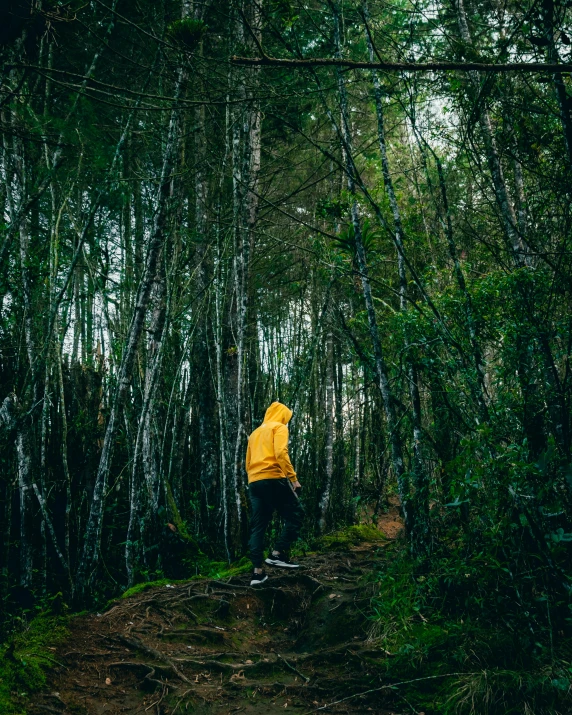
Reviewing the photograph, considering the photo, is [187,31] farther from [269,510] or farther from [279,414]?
[269,510]

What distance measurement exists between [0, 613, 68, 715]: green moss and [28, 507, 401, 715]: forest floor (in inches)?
2.6

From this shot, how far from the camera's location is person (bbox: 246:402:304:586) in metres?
4.92

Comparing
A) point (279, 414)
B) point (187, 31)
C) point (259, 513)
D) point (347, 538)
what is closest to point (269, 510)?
point (259, 513)

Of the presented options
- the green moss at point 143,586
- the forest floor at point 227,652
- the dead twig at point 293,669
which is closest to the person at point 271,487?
the forest floor at point 227,652

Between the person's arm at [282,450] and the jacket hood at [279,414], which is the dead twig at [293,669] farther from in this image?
the jacket hood at [279,414]

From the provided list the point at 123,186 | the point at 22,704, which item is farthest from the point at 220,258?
the point at 22,704

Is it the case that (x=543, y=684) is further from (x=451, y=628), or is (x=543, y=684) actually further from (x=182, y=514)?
(x=182, y=514)

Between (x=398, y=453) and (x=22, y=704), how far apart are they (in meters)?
2.96

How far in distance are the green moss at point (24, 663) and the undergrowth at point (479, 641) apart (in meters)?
2.03

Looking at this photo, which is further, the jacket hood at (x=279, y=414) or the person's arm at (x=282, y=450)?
the jacket hood at (x=279, y=414)

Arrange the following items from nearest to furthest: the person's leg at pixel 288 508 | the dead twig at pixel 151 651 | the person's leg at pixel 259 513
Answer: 1. the dead twig at pixel 151 651
2. the person's leg at pixel 259 513
3. the person's leg at pixel 288 508

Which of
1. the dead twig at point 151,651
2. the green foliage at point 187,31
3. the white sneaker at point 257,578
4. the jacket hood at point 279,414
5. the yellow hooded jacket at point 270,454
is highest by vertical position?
the green foliage at point 187,31

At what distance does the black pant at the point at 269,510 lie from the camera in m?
4.89

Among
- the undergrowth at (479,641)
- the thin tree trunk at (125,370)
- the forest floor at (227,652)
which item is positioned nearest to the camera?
the undergrowth at (479,641)
